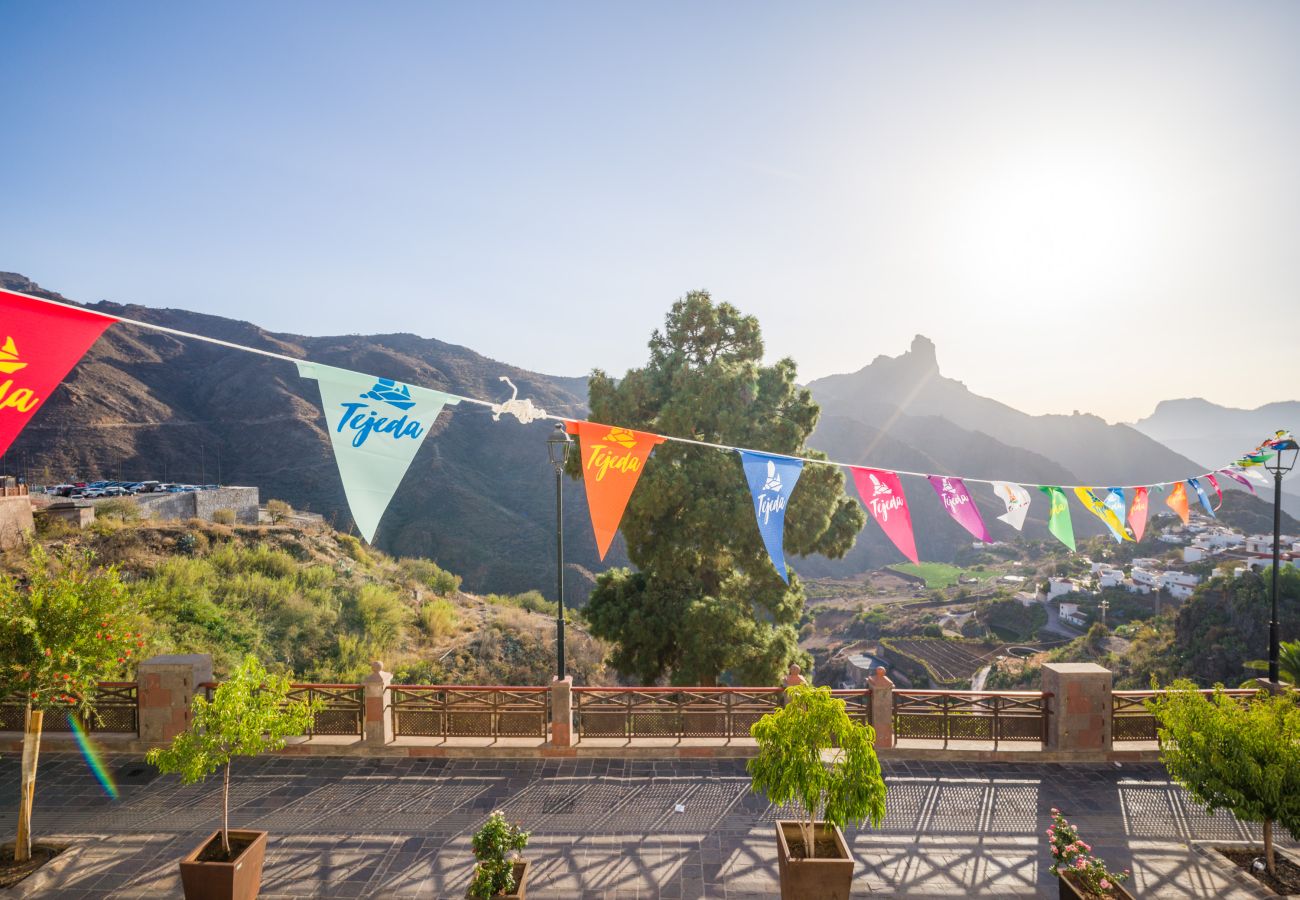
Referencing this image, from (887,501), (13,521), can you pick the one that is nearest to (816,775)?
(887,501)

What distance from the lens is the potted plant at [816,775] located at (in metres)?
5.39

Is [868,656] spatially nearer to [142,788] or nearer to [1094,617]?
[1094,617]

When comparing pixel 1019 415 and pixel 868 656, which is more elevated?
pixel 1019 415

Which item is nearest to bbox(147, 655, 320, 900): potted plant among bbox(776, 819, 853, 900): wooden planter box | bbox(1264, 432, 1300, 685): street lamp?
bbox(776, 819, 853, 900): wooden planter box

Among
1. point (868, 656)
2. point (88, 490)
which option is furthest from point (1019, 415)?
point (88, 490)

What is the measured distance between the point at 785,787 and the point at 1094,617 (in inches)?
2891

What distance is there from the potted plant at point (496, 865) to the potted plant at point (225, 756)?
2.28 metres

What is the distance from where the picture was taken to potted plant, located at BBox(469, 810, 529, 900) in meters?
5.31

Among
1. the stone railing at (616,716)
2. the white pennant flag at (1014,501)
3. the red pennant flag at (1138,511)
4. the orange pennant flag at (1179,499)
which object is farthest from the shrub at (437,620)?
the orange pennant flag at (1179,499)

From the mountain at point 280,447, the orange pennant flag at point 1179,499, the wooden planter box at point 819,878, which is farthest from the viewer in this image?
the mountain at point 280,447

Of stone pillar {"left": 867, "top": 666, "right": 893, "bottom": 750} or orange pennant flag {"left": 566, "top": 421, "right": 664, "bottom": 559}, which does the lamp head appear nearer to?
orange pennant flag {"left": 566, "top": 421, "right": 664, "bottom": 559}

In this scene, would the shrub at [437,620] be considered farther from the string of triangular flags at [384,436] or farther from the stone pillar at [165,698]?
the string of triangular flags at [384,436]

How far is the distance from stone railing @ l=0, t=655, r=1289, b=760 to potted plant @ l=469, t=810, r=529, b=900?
150 inches

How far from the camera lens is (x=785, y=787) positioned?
5.42 metres
